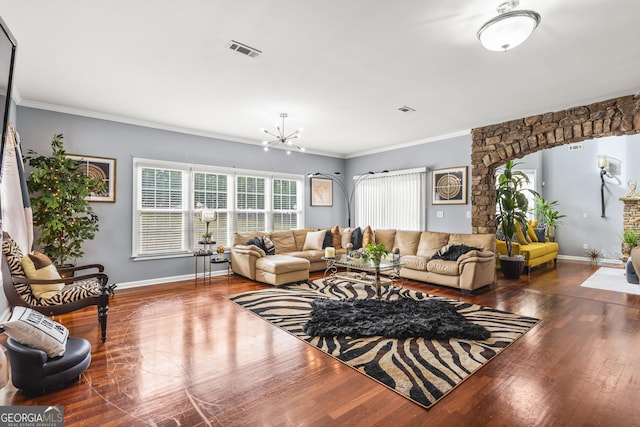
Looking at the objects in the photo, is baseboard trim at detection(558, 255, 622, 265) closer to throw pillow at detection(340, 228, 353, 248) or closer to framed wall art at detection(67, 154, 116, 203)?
throw pillow at detection(340, 228, 353, 248)

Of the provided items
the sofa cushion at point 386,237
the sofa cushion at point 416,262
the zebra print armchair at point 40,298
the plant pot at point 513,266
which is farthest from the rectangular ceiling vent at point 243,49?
the plant pot at point 513,266

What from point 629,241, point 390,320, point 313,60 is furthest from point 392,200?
point 629,241

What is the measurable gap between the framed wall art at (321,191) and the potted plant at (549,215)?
5323 millimetres

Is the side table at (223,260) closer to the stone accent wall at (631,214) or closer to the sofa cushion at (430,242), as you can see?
the sofa cushion at (430,242)

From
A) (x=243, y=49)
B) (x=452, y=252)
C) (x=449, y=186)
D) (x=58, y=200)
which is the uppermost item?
(x=243, y=49)

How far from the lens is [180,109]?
4578 millimetres

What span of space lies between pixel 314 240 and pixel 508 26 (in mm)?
4871

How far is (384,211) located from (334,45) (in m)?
4.75

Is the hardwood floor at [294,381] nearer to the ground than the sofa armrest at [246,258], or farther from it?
nearer to the ground

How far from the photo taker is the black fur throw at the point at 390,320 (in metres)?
3.05

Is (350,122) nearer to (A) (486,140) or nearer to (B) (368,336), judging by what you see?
(A) (486,140)

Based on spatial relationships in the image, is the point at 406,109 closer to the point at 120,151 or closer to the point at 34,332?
the point at 120,151

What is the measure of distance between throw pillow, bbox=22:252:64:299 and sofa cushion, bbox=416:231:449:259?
16.8 feet

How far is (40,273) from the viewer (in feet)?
9.73
